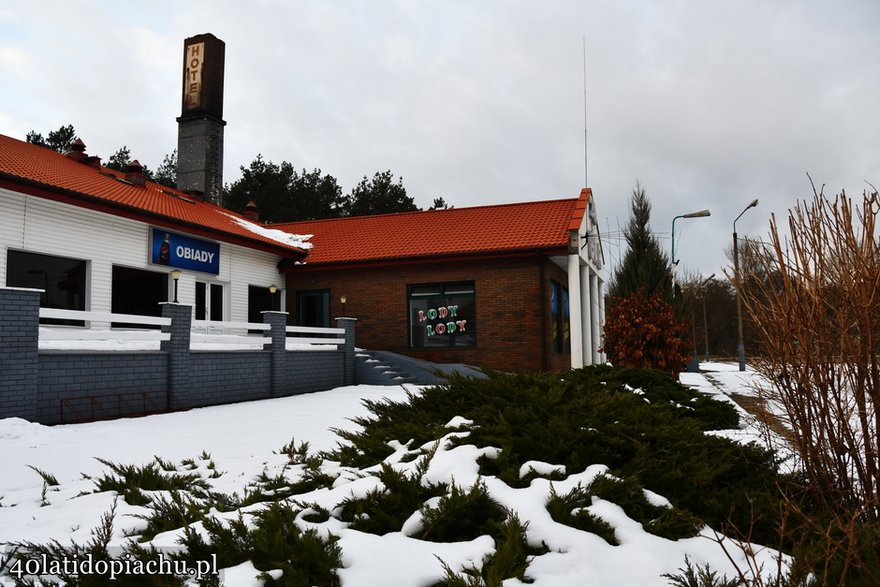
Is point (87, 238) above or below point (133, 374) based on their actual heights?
above

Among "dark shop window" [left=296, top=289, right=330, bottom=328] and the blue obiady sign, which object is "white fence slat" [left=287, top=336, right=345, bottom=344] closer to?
"dark shop window" [left=296, top=289, right=330, bottom=328]

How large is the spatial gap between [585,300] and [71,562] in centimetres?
2016

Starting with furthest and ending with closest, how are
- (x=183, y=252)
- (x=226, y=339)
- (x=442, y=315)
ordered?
(x=442, y=315) → (x=183, y=252) → (x=226, y=339)

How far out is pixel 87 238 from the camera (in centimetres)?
1405

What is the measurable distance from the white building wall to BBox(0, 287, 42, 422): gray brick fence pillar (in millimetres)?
3764

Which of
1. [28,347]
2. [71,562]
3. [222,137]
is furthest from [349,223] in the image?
[71,562]

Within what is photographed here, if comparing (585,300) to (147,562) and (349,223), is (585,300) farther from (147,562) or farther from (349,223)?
(147,562)

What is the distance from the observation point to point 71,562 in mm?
3322

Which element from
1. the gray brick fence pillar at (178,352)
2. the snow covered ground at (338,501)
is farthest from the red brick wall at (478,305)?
the snow covered ground at (338,501)

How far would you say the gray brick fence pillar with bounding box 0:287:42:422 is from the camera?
29.9 feet

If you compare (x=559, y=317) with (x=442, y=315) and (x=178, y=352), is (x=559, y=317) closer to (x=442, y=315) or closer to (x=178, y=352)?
(x=442, y=315)

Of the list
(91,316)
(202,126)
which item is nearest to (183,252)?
(91,316)

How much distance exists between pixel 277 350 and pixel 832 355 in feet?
42.6

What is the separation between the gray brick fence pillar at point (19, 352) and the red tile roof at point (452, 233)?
37.3ft
